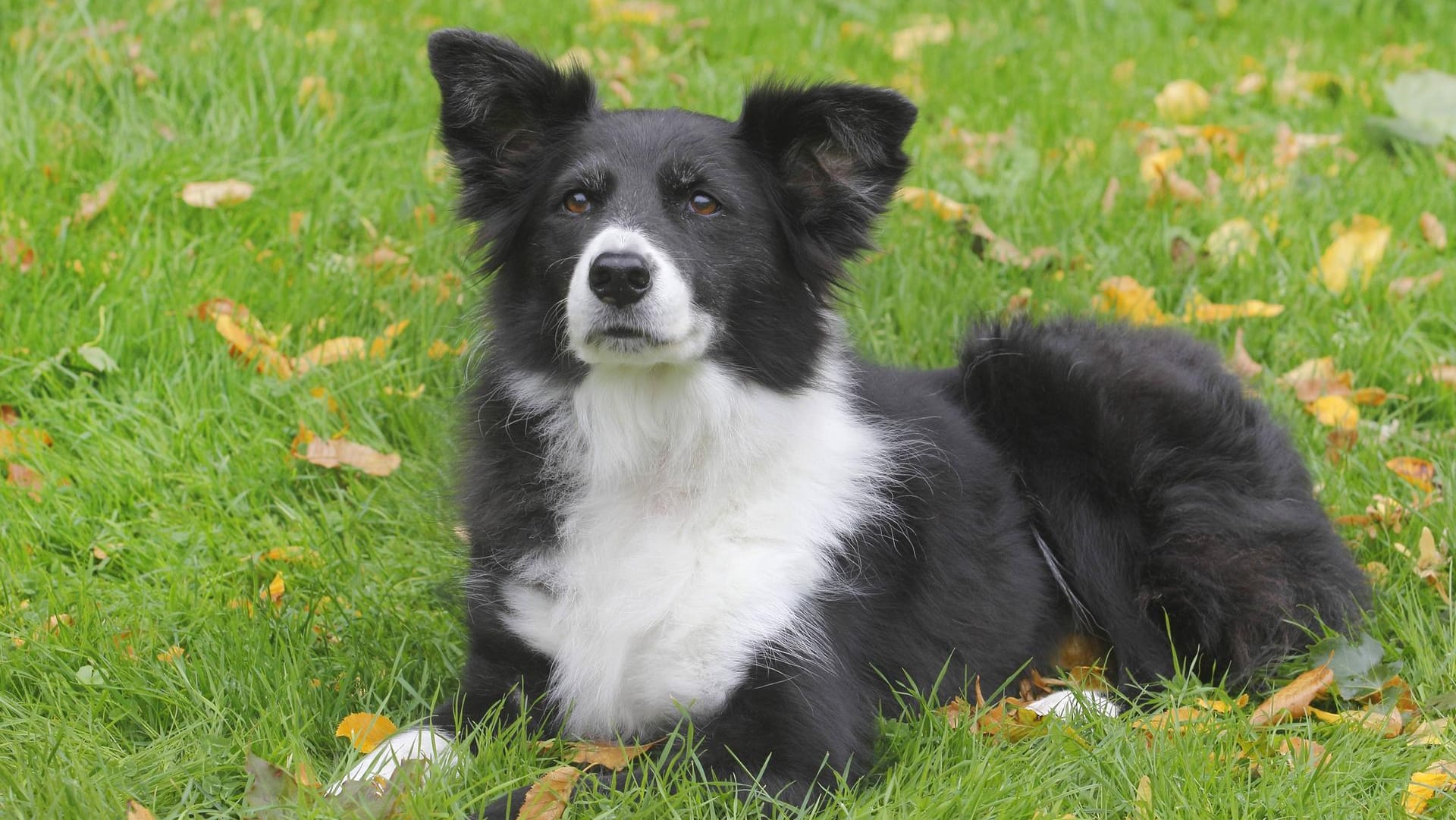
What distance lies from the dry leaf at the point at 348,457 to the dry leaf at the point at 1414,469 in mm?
3099

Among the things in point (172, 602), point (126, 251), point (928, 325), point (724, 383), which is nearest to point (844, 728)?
point (724, 383)

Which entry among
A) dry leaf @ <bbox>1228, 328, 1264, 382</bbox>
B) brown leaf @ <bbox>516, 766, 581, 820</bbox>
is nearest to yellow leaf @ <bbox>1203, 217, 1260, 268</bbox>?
dry leaf @ <bbox>1228, 328, 1264, 382</bbox>

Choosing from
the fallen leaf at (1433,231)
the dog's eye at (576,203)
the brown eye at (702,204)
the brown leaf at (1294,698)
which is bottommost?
the brown leaf at (1294,698)

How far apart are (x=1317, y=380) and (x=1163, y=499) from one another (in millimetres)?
1313

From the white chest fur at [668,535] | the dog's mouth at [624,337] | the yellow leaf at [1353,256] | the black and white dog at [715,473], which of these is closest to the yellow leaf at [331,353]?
the black and white dog at [715,473]

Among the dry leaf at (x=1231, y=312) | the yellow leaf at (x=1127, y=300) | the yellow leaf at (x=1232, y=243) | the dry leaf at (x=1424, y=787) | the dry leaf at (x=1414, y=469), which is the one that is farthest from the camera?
the yellow leaf at (x=1232, y=243)

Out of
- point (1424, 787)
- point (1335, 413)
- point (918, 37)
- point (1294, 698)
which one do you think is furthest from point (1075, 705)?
point (918, 37)

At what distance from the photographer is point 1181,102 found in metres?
6.89

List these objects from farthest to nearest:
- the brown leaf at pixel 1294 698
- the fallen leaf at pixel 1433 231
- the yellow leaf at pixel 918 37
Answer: the yellow leaf at pixel 918 37 → the fallen leaf at pixel 1433 231 → the brown leaf at pixel 1294 698

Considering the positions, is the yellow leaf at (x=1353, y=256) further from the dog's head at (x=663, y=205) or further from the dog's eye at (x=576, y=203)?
the dog's eye at (x=576, y=203)

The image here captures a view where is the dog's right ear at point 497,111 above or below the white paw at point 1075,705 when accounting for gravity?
above

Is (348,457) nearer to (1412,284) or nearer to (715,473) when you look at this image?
(715,473)

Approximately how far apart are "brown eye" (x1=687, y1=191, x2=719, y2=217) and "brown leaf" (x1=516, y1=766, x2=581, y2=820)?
4.12 ft

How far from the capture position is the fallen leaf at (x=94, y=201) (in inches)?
195
